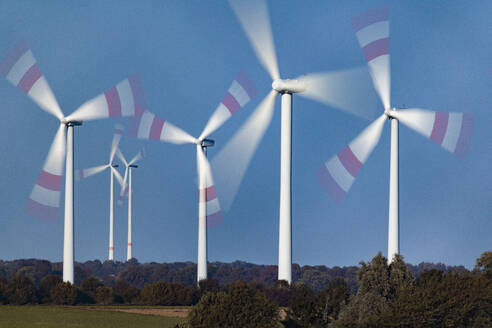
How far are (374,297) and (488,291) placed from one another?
11.8 m

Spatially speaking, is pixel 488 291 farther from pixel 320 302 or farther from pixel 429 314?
pixel 320 302

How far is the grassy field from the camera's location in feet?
278

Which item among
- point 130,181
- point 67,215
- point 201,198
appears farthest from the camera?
point 130,181

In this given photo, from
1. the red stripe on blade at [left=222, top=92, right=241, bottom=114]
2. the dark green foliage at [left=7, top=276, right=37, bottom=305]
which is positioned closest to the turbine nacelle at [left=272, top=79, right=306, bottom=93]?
the red stripe on blade at [left=222, top=92, right=241, bottom=114]

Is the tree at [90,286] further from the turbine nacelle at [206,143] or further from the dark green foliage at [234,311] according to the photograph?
the dark green foliage at [234,311]

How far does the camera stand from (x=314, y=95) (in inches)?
3174

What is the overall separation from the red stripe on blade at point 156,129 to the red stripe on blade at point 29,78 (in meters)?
13.0

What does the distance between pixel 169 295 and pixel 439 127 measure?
185 ft

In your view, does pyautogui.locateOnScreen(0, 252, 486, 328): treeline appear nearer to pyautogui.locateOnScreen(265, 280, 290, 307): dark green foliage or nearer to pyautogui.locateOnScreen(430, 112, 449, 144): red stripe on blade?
pyautogui.locateOnScreen(265, 280, 290, 307): dark green foliage

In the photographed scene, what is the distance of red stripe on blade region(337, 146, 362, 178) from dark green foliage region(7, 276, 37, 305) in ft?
187

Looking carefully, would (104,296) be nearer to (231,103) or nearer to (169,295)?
(169,295)

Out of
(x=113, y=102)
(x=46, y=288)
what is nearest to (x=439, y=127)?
(x=113, y=102)

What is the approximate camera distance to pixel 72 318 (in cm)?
9238

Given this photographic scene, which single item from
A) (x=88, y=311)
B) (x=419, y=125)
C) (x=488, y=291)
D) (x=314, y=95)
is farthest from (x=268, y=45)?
(x=88, y=311)
